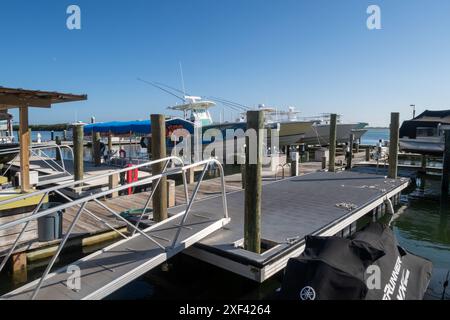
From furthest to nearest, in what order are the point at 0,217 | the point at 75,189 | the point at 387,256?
the point at 75,189, the point at 0,217, the point at 387,256

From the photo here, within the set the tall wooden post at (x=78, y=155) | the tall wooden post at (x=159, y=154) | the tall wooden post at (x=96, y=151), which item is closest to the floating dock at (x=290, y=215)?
the tall wooden post at (x=159, y=154)

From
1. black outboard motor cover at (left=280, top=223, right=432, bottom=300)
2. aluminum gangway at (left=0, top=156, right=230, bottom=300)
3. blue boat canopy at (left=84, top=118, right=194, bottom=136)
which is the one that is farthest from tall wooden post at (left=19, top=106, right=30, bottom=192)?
blue boat canopy at (left=84, top=118, right=194, bottom=136)

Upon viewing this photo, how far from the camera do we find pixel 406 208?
11.7m

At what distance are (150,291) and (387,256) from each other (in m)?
3.82

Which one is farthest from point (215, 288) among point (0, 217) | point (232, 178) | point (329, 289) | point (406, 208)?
point (406, 208)

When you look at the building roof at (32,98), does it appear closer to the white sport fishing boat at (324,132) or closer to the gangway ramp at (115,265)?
the gangway ramp at (115,265)

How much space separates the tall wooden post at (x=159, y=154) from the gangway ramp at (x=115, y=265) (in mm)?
385

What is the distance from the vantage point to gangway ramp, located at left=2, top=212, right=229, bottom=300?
3793mm

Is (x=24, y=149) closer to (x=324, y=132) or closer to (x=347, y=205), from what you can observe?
(x=347, y=205)

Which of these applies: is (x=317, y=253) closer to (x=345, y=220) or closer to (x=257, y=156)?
(x=257, y=156)

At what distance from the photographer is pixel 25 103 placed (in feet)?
24.1

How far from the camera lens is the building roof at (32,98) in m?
6.67

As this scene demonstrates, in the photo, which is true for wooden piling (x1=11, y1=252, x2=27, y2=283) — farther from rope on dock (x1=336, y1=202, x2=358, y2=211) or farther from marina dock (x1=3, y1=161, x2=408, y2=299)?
rope on dock (x1=336, y1=202, x2=358, y2=211)

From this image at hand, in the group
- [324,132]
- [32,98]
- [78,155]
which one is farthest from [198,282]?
[324,132]
